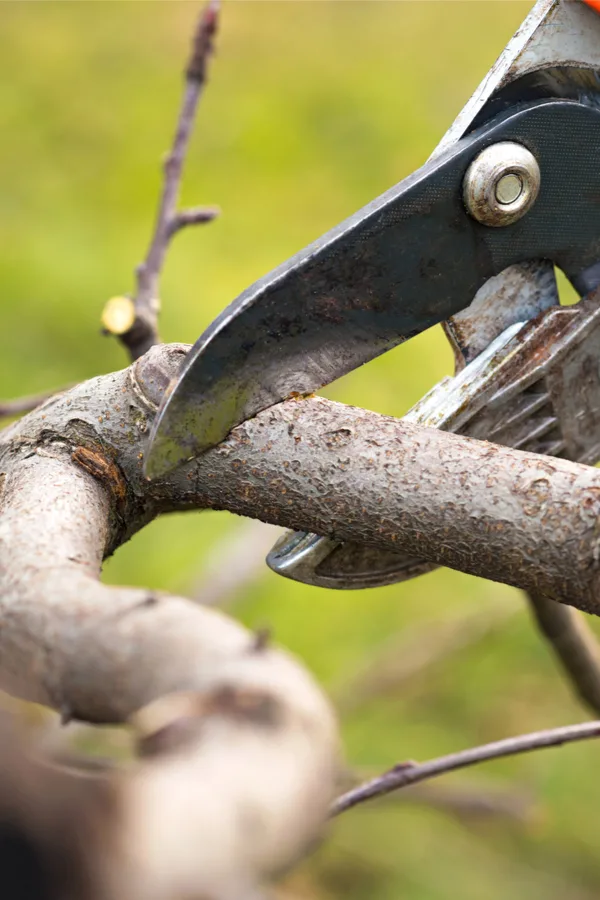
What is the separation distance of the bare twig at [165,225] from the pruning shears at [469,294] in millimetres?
449

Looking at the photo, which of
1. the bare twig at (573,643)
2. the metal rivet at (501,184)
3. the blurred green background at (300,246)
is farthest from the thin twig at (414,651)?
the metal rivet at (501,184)

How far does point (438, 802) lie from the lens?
Answer: 4.07ft

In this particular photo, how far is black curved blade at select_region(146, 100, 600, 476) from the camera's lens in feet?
1.90

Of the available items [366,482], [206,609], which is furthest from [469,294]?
[206,609]

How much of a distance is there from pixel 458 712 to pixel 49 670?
1.50 metres

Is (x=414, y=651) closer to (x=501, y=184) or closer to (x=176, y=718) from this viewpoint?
(x=501, y=184)

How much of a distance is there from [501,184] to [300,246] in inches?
77.8

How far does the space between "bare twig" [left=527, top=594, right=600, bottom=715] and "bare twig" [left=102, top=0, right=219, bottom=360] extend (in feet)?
1.55

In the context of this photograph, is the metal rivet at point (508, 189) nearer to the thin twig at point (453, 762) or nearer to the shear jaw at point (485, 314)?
the shear jaw at point (485, 314)

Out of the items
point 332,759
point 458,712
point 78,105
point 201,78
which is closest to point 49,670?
point 332,759

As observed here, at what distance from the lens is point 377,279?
2.01 ft

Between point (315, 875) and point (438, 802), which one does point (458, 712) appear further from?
point (438, 802)

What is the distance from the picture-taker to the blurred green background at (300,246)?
5.29 feet

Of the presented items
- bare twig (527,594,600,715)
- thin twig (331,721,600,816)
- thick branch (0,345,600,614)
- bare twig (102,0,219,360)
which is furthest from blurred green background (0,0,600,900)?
thick branch (0,345,600,614)
